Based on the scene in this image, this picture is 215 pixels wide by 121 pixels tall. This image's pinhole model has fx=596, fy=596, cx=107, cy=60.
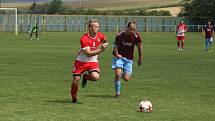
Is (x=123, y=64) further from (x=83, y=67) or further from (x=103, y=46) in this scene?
(x=103, y=46)

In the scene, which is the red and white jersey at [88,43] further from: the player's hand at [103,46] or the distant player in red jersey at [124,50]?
the distant player in red jersey at [124,50]

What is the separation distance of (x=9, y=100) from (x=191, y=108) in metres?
4.10

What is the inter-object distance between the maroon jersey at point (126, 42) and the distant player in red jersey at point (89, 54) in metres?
1.51

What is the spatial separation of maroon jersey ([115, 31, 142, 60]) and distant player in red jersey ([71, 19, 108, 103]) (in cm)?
151

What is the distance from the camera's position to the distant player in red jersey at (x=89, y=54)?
13264mm

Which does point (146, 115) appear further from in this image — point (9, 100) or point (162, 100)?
point (9, 100)

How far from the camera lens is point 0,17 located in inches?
3514

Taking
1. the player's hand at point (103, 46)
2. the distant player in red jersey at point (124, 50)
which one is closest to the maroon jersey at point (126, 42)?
the distant player in red jersey at point (124, 50)

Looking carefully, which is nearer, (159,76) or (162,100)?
(162,100)

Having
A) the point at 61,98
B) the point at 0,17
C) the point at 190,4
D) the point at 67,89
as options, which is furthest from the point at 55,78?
the point at 190,4

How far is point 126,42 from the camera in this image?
15.1 m

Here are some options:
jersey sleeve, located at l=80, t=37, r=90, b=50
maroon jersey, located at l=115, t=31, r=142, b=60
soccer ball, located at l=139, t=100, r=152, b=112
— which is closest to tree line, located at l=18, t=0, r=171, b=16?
maroon jersey, located at l=115, t=31, r=142, b=60

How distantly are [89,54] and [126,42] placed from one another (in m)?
2.06

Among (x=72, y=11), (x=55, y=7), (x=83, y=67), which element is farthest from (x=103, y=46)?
(x=55, y=7)
